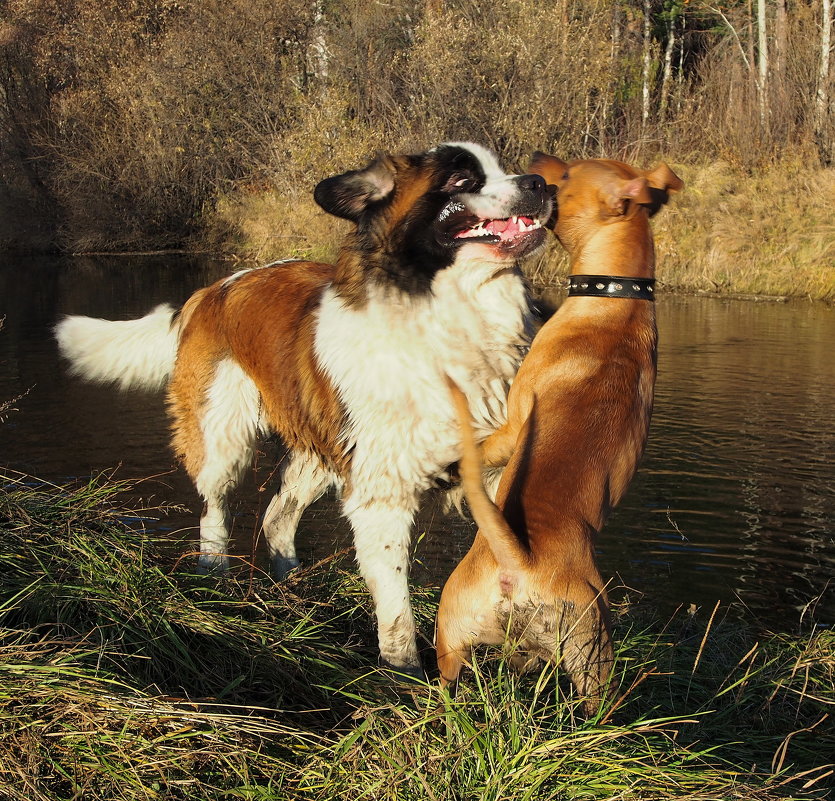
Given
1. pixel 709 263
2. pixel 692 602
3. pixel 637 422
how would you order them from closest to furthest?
1. pixel 637 422
2. pixel 692 602
3. pixel 709 263

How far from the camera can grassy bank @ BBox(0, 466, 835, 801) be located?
2.55m

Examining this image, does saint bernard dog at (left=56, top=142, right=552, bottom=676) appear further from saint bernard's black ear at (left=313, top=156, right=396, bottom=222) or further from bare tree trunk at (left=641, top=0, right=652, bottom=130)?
bare tree trunk at (left=641, top=0, right=652, bottom=130)

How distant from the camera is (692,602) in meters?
5.74

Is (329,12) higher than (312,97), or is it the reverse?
(329,12)

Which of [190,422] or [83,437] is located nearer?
[190,422]

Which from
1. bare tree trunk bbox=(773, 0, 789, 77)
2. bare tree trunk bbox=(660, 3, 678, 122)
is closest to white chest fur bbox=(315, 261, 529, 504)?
bare tree trunk bbox=(773, 0, 789, 77)

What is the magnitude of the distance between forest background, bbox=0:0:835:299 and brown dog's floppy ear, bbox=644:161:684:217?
14525 millimetres

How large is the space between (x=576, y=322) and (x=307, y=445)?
1443 mm

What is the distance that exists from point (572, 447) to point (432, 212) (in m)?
1.25

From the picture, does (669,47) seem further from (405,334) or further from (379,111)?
(405,334)

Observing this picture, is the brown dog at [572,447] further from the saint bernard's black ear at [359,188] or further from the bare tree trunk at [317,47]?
the bare tree trunk at [317,47]

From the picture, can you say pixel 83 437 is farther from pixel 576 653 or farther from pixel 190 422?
pixel 576 653

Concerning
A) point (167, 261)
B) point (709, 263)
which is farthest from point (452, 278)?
point (167, 261)

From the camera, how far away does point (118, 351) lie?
541 cm
